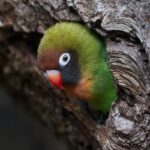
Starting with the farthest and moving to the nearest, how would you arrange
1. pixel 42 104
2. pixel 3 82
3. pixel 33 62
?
1. pixel 3 82
2. pixel 42 104
3. pixel 33 62

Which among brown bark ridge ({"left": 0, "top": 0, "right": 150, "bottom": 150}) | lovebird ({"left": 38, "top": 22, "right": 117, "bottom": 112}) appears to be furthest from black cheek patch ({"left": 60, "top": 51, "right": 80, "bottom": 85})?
brown bark ridge ({"left": 0, "top": 0, "right": 150, "bottom": 150})

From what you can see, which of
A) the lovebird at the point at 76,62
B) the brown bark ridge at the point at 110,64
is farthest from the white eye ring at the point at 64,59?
the brown bark ridge at the point at 110,64

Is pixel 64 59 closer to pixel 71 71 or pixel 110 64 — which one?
pixel 71 71

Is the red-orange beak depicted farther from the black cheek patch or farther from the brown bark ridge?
the brown bark ridge

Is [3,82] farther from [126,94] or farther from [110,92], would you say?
[126,94]

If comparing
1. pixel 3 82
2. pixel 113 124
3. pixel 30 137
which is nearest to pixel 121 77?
pixel 113 124

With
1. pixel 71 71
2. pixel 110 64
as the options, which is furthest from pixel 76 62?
pixel 110 64
